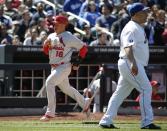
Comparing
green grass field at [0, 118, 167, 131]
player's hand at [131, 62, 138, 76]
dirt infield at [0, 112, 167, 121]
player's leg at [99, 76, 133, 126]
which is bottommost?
dirt infield at [0, 112, 167, 121]

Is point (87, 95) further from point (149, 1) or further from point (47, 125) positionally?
point (149, 1)

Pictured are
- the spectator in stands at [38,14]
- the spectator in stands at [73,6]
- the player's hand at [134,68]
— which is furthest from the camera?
the spectator in stands at [73,6]

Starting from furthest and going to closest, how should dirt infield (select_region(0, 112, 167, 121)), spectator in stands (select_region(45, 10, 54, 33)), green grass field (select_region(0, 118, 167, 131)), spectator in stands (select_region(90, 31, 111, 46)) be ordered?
spectator in stands (select_region(90, 31, 111, 46)), spectator in stands (select_region(45, 10, 54, 33)), dirt infield (select_region(0, 112, 167, 121)), green grass field (select_region(0, 118, 167, 131))

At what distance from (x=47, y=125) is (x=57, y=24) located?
216cm

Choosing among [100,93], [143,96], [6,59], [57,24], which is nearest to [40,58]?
[6,59]

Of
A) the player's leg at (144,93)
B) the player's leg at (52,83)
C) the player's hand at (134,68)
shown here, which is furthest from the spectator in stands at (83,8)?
the player's hand at (134,68)

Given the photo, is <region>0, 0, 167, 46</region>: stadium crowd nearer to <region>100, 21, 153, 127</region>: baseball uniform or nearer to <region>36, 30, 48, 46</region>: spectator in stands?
<region>36, 30, 48, 46</region>: spectator in stands

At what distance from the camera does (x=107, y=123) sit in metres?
11.3

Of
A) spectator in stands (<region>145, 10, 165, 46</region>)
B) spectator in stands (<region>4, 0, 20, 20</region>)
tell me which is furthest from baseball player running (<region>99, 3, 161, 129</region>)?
spectator in stands (<region>4, 0, 20, 20</region>)

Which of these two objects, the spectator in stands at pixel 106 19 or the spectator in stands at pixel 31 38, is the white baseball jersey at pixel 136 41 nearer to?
the spectator in stands at pixel 31 38

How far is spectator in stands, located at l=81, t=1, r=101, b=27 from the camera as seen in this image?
20.3 metres

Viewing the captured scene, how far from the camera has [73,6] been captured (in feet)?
69.5

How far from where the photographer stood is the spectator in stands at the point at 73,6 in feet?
68.9

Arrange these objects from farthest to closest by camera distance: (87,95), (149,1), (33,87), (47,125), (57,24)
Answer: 1. (149,1)
2. (33,87)
3. (87,95)
4. (57,24)
5. (47,125)
